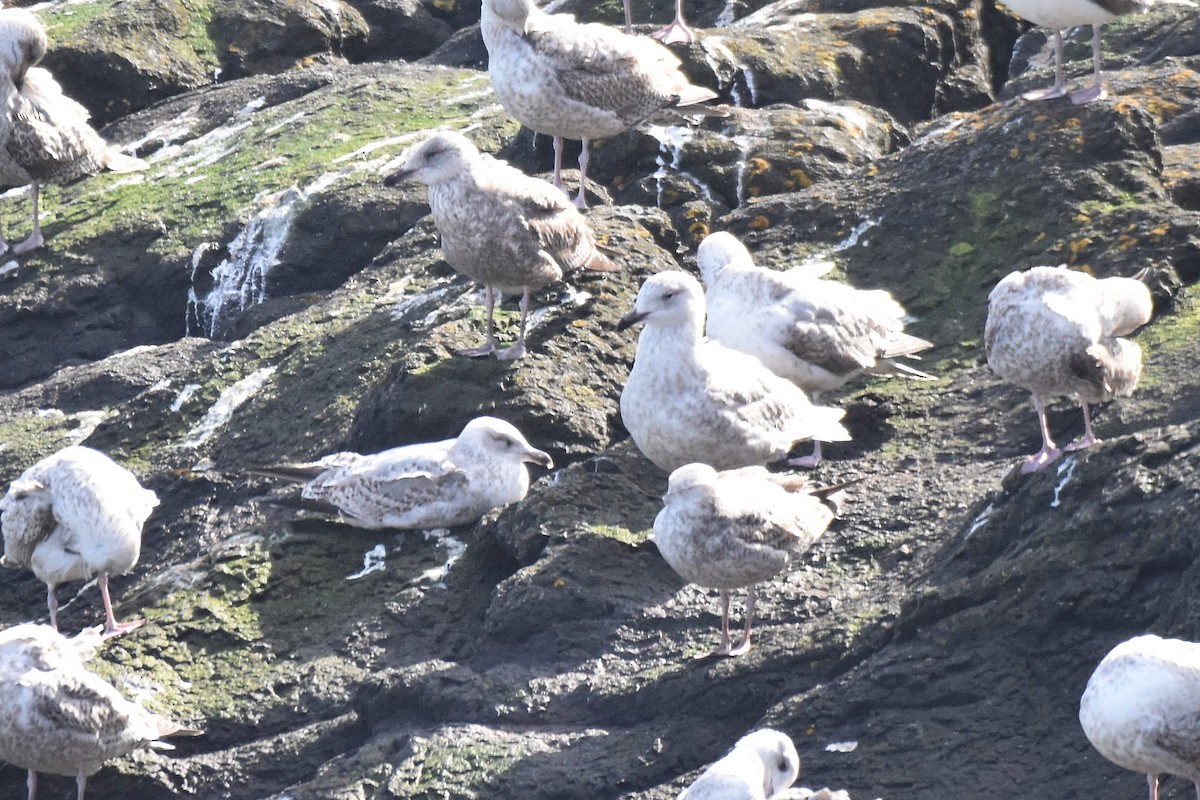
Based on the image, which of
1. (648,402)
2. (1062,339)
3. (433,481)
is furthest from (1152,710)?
(433,481)

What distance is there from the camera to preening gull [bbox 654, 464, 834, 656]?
7.46 meters

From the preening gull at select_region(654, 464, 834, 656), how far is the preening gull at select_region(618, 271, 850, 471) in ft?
2.77

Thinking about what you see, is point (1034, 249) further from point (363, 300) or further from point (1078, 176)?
point (363, 300)

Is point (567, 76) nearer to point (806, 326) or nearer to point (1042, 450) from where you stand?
point (806, 326)

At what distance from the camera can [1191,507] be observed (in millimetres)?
6766

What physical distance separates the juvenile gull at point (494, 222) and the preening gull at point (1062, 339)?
100 inches

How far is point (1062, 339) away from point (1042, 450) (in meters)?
0.57

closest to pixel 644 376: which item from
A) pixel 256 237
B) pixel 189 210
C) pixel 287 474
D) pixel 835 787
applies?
pixel 287 474

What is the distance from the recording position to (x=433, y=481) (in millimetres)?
9164

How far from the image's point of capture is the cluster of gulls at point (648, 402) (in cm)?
769

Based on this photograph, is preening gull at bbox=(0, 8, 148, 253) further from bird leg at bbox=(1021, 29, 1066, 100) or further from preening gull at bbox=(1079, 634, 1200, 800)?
preening gull at bbox=(1079, 634, 1200, 800)

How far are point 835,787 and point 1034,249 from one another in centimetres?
479

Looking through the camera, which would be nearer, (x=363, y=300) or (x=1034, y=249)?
(x=1034, y=249)

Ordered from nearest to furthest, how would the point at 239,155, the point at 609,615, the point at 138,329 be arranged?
the point at 609,615, the point at 138,329, the point at 239,155
